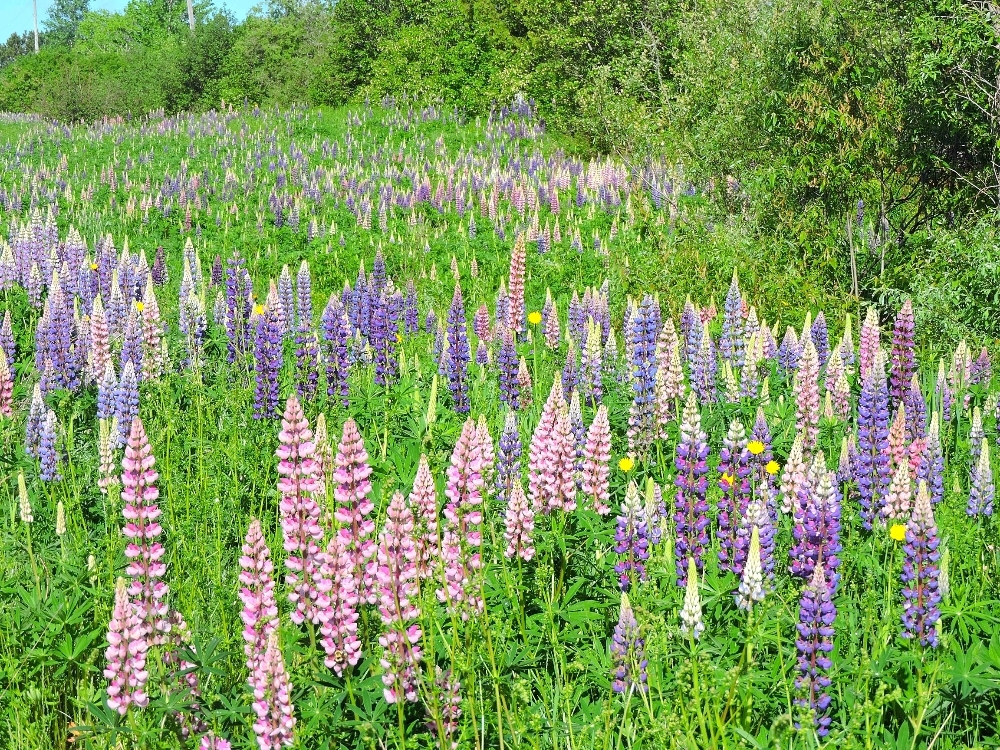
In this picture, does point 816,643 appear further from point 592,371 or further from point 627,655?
point 592,371

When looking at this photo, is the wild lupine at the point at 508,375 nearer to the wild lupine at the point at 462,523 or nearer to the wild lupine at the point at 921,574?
the wild lupine at the point at 462,523

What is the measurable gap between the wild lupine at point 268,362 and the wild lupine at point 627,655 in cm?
350

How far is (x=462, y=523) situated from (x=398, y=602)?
1.48ft

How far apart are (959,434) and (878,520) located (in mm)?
1764

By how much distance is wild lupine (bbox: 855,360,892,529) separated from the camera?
4.58 metres

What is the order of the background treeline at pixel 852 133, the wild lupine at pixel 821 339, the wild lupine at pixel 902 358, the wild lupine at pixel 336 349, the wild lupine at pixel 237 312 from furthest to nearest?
the background treeline at pixel 852 133, the wild lupine at pixel 237 312, the wild lupine at pixel 821 339, the wild lupine at pixel 336 349, the wild lupine at pixel 902 358

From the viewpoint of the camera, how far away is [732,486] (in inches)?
167

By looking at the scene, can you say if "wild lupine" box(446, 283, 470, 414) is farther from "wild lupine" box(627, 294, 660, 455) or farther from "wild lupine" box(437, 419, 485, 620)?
"wild lupine" box(437, 419, 485, 620)

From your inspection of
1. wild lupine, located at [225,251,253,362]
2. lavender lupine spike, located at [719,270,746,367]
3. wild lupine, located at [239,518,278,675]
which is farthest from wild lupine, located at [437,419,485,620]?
wild lupine, located at [225,251,253,362]

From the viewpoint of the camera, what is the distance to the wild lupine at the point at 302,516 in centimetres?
314

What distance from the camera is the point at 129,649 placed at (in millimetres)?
2943

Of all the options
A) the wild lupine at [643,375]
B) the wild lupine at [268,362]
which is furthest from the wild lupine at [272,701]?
the wild lupine at [268,362]

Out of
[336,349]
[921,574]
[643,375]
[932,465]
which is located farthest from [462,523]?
[336,349]

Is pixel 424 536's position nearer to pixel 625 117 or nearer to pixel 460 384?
pixel 460 384
